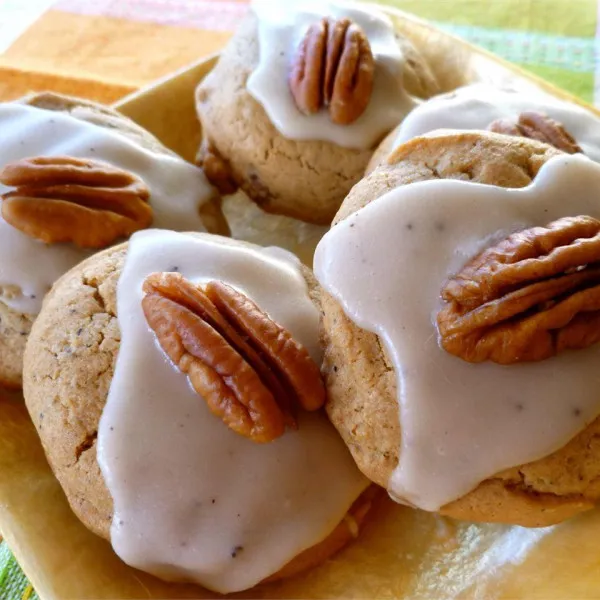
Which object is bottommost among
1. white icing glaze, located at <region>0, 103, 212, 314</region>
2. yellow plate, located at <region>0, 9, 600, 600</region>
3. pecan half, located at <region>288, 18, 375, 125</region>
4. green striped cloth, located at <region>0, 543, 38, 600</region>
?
green striped cloth, located at <region>0, 543, 38, 600</region>

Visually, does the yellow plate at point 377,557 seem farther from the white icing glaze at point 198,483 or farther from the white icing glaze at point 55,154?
the white icing glaze at point 55,154

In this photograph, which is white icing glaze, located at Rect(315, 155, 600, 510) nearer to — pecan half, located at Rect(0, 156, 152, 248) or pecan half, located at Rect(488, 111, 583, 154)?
pecan half, located at Rect(488, 111, 583, 154)

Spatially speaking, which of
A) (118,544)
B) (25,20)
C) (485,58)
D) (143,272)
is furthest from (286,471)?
(25,20)

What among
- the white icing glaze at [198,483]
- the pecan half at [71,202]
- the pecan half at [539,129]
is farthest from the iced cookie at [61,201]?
the pecan half at [539,129]

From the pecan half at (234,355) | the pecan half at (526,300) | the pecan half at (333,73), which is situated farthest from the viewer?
the pecan half at (333,73)

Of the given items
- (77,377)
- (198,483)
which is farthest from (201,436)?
(77,377)

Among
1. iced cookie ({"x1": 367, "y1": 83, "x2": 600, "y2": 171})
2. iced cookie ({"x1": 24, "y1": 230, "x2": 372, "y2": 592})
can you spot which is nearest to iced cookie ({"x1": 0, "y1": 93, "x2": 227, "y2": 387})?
iced cookie ({"x1": 24, "y1": 230, "x2": 372, "y2": 592})

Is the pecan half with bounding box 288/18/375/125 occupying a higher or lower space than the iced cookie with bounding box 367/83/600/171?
higher
